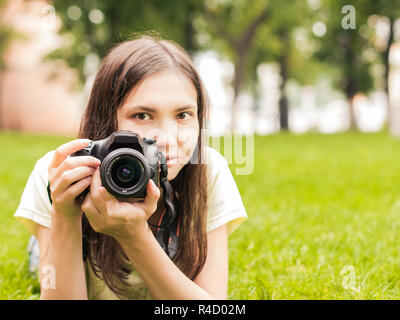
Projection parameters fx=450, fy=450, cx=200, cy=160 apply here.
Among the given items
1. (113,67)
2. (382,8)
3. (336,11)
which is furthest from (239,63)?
(113,67)

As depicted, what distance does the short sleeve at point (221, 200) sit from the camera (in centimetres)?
178

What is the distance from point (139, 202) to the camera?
1.34m

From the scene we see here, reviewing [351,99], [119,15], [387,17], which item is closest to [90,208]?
[119,15]

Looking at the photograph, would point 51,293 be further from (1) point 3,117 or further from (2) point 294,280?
(1) point 3,117

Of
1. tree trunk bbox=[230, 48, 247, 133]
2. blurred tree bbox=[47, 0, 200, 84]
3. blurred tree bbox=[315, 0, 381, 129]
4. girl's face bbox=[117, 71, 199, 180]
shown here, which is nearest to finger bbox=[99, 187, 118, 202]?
girl's face bbox=[117, 71, 199, 180]

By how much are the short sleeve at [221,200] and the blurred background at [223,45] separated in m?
7.38

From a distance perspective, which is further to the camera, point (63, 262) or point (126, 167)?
point (63, 262)

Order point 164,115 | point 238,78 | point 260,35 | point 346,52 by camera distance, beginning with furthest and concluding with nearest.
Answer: point 260,35 < point 346,52 < point 238,78 < point 164,115

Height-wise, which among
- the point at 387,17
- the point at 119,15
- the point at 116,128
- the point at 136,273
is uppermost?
the point at 387,17

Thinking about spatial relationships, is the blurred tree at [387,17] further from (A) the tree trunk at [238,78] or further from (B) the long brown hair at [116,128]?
(B) the long brown hair at [116,128]

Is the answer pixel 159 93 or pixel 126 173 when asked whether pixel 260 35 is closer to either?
pixel 159 93

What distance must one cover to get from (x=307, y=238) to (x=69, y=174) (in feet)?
6.95

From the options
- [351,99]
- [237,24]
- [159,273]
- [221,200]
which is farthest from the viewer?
[351,99]

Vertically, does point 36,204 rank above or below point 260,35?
below
